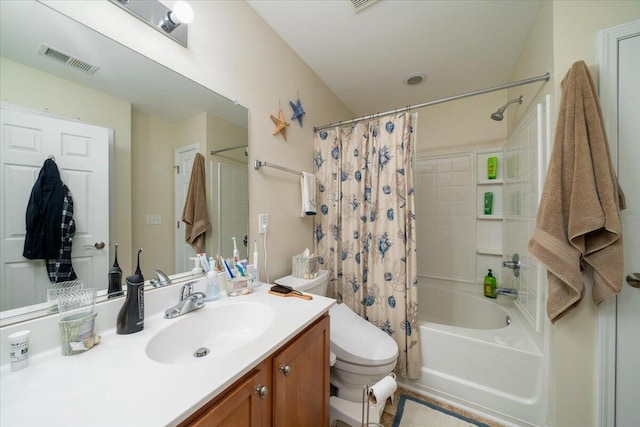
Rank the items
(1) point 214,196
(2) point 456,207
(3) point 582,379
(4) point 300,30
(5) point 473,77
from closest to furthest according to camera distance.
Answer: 1. (3) point 582,379
2. (1) point 214,196
3. (4) point 300,30
4. (5) point 473,77
5. (2) point 456,207

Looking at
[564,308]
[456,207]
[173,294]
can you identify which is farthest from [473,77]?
[173,294]

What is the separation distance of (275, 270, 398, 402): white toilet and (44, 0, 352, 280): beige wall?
0.48 meters

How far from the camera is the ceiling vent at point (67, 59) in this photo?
677 mm

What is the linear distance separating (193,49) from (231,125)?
0.36m

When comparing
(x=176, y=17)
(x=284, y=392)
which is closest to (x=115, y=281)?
(x=284, y=392)

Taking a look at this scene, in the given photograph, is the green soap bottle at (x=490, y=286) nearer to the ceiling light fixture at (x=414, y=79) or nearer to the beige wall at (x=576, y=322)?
the beige wall at (x=576, y=322)

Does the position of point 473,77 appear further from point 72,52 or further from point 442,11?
point 72,52

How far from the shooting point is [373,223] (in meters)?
1.64

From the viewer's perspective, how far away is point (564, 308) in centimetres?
99

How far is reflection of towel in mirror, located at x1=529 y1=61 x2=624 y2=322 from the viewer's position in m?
0.93

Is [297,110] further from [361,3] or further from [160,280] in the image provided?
[160,280]

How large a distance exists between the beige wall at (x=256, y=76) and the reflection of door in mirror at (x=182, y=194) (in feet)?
1.18

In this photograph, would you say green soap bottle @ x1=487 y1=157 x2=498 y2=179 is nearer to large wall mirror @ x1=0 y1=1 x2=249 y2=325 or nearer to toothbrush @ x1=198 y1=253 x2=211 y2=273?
large wall mirror @ x1=0 y1=1 x2=249 y2=325

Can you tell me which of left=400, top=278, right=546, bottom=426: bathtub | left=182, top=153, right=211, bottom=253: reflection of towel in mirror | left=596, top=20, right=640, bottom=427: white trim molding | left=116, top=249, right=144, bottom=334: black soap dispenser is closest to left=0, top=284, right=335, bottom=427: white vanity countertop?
left=116, top=249, right=144, bottom=334: black soap dispenser
